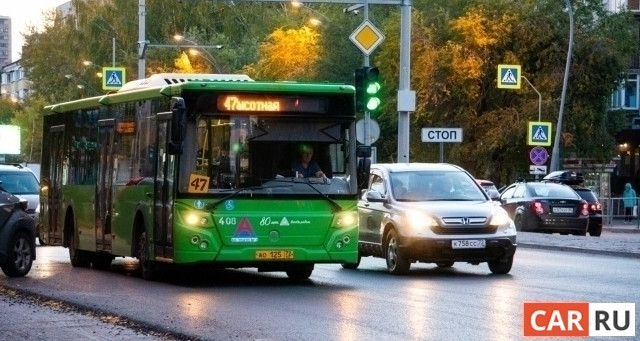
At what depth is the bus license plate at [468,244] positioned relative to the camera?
73.5 ft

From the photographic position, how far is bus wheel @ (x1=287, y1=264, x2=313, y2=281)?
21.8 metres

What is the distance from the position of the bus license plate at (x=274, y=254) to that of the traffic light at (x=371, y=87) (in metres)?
8.30

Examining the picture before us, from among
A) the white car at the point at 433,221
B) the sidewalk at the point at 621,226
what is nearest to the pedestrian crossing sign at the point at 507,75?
the sidewalk at the point at 621,226

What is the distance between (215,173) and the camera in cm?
2011

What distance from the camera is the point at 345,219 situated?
2053cm

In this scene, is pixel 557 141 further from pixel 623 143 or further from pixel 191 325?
pixel 191 325

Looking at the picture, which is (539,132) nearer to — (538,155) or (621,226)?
(538,155)

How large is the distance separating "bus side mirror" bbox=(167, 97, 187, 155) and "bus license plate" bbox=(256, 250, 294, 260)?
5.43 feet

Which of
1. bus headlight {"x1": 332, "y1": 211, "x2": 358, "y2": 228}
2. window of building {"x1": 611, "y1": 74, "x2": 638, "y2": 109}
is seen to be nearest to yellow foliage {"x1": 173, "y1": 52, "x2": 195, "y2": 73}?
window of building {"x1": 611, "y1": 74, "x2": 638, "y2": 109}

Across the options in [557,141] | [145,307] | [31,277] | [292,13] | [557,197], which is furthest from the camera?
[292,13]

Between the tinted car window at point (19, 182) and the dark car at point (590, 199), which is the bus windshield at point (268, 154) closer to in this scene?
the tinted car window at point (19, 182)

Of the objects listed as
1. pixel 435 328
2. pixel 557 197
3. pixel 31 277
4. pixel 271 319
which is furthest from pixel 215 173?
pixel 557 197

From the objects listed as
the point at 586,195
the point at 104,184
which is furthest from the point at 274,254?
the point at 586,195

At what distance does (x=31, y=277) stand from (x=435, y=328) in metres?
9.27
